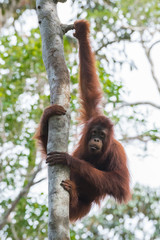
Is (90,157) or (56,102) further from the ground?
(56,102)

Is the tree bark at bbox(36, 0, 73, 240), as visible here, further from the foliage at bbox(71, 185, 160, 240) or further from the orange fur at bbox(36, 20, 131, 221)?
the foliage at bbox(71, 185, 160, 240)

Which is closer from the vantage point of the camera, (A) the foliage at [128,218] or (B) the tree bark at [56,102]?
(B) the tree bark at [56,102]

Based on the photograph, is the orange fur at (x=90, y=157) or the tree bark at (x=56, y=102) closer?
the tree bark at (x=56, y=102)

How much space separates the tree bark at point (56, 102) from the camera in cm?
265

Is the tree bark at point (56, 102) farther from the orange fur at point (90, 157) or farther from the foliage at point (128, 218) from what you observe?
the foliage at point (128, 218)

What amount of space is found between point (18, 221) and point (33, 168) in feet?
5.63

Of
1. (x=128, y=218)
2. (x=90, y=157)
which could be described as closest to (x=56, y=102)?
(x=90, y=157)

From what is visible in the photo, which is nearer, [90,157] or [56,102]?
[56,102]

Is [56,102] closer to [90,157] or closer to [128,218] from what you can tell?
[90,157]

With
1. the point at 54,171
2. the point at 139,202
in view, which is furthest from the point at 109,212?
the point at 54,171

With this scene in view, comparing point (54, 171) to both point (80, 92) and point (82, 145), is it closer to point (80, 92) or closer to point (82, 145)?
point (82, 145)

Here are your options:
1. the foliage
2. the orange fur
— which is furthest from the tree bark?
the foliage

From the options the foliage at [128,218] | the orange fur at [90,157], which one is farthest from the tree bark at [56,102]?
the foliage at [128,218]

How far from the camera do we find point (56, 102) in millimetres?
3301
